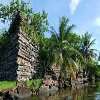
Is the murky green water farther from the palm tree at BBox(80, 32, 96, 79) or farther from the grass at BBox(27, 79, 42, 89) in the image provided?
the palm tree at BBox(80, 32, 96, 79)

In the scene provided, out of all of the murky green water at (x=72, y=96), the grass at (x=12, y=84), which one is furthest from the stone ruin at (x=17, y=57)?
the murky green water at (x=72, y=96)

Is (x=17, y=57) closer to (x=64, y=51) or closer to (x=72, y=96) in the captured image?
(x=72, y=96)

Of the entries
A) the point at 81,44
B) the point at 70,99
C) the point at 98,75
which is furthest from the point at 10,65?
the point at 98,75

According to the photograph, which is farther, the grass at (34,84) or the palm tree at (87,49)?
the palm tree at (87,49)

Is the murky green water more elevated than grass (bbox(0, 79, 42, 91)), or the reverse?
grass (bbox(0, 79, 42, 91))

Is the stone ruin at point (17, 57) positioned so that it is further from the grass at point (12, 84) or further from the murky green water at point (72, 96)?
the murky green water at point (72, 96)

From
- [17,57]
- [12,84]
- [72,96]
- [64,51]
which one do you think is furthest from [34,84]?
[64,51]

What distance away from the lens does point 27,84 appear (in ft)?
111

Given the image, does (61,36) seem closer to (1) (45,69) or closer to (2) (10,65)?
(1) (45,69)

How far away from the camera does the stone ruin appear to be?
117 ft

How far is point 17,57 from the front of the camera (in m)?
35.7

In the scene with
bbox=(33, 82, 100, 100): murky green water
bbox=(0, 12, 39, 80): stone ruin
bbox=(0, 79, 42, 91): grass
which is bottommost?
bbox=(33, 82, 100, 100): murky green water

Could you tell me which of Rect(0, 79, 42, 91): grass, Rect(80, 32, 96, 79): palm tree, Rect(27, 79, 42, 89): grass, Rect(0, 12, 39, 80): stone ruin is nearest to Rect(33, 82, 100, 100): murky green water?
Rect(27, 79, 42, 89): grass

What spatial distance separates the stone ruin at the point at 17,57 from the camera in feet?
117
